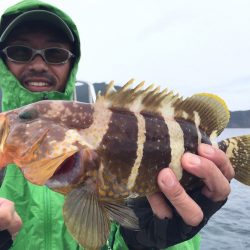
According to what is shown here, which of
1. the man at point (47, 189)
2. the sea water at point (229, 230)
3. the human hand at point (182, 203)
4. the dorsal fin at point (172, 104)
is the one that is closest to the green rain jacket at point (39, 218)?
the man at point (47, 189)

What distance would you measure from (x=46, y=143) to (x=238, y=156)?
1413 mm

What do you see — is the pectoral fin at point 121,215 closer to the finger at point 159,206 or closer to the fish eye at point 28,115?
the finger at point 159,206

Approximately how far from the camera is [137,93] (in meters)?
2.24

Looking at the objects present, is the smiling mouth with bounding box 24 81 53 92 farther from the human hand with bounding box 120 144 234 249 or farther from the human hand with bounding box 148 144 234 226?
the human hand with bounding box 148 144 234 226

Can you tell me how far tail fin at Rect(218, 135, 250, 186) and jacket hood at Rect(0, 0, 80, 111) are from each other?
1715mm

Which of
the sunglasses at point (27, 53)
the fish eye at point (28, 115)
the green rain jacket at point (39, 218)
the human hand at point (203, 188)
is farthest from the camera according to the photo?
the sunglasses at point (27, 53)

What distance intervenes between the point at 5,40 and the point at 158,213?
2.25m

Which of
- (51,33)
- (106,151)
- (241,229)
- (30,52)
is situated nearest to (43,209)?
(106,151)

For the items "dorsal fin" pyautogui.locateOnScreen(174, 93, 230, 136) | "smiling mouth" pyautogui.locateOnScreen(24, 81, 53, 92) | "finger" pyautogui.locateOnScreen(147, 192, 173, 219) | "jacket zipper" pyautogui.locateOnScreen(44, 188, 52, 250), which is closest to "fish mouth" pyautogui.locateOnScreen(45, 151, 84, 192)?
"finger" pyautogui.locateOnScreen(147, 192, 173, 219)

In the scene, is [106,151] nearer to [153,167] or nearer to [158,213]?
[153,167]

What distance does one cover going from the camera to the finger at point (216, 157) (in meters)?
2.36

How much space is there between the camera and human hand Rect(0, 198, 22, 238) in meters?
2.13

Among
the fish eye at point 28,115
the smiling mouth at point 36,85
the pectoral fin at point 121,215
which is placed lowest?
the pectoral fin at point 121,215

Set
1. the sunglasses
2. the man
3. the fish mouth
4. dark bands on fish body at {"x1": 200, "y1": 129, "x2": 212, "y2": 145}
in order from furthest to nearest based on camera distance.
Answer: the sunglasses
dark bands on fish body at {"x1": 200, "y1": 129, "x2": 212, "y2": 145}
the man
the fish mouth
